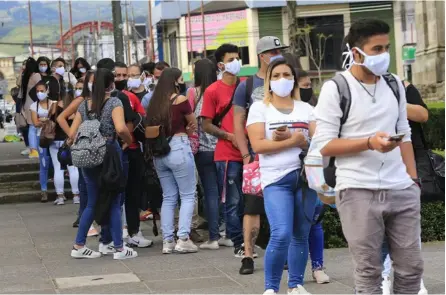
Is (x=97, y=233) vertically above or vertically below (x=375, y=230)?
below

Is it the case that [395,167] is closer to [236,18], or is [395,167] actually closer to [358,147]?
[358,147]

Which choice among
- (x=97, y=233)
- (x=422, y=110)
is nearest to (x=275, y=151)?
(x=422, y=110)

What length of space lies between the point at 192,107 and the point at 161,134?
87 centimetres

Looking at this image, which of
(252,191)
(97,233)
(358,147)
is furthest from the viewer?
(97,233)

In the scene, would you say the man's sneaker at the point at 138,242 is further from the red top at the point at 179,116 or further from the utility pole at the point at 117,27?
the utility pole at the point at 117,27

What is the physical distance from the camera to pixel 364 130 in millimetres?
5320

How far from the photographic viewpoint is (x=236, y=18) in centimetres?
6147

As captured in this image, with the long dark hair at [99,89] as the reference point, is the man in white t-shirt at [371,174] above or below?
below

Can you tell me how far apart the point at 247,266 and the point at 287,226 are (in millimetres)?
1558

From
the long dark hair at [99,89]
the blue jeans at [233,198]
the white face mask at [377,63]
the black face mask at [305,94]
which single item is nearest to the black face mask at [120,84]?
the long dark hair at [99,89]

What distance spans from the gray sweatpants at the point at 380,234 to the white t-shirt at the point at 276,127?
5.59 ft

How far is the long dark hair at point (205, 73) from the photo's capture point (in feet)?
32.9

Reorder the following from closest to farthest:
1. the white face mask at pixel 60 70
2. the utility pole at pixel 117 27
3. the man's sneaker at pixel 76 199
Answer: the man's sneaker at pixel 76 199, the white face mask at pixel 60 70, the utility pole at pixel 117 27

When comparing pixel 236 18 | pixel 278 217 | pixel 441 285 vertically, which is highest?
pixel 236 18
